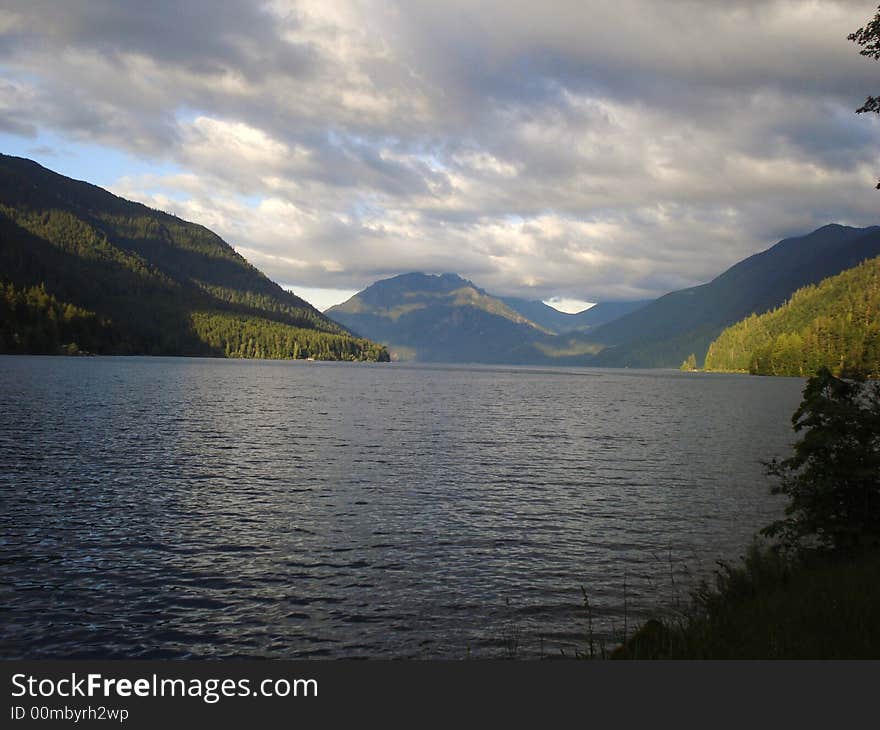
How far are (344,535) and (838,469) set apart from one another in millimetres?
20032

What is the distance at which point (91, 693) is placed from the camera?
11289mm

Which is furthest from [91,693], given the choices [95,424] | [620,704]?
[95,424]

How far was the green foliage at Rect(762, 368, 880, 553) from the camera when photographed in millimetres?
20906

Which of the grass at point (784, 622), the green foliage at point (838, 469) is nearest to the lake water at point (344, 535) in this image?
the grass at point (784, 622)

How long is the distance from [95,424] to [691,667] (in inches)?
2525

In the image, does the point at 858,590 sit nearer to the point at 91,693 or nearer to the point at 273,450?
the point at 91,693

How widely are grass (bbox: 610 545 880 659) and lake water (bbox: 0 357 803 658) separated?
3636 mm

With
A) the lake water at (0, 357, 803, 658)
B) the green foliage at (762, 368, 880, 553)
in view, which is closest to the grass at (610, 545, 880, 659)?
the green foliage at (762, 368, 880, 553)

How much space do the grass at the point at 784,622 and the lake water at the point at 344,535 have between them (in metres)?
3.64

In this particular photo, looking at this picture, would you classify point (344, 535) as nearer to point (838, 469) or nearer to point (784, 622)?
point (784, 622)

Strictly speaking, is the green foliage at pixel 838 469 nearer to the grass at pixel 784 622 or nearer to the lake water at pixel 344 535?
the grass at pixel 784 622

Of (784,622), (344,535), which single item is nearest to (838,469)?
(784,622)

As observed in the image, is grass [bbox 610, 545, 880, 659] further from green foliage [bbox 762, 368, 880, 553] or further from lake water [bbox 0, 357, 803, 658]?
lake water [bbox 0, 357, 803, 658]

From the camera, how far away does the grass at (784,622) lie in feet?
42.2
